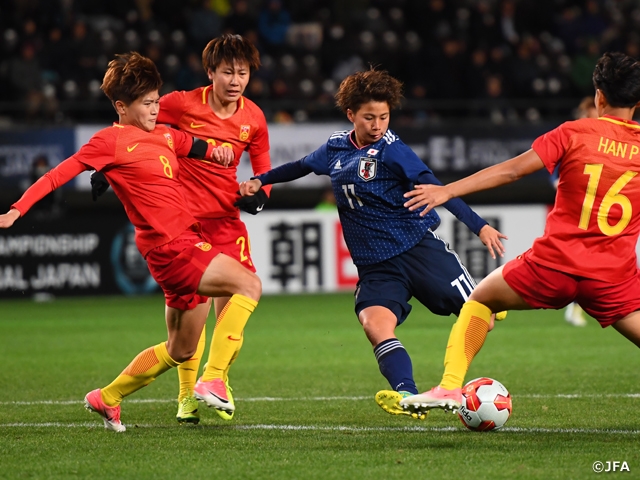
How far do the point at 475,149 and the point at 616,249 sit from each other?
1283 cm

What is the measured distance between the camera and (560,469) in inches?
179

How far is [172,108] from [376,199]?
5.37 ft

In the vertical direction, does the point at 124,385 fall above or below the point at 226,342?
below

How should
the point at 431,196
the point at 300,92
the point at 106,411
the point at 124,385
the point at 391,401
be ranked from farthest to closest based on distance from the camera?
the point at 300,92, the point at 124,385, the point at 106,411, the point at 391,401, the point at 431,196

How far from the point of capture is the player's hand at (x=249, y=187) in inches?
251

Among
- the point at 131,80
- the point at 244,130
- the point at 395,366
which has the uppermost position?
the point at 131,80

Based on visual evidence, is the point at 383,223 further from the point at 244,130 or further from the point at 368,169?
the point at 244,130

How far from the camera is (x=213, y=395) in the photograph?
18.4 feet

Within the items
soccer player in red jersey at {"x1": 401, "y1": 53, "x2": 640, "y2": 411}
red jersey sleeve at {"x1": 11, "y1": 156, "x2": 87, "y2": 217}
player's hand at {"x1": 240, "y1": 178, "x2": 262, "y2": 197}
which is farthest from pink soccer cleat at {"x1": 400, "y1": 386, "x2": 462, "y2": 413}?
red jersey sleeve at {"x1": 11, "y1": 156, "x2": 87, "y2": 217}

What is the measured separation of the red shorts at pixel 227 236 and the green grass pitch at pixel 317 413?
102 centimetres

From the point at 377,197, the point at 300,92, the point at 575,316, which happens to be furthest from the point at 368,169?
the point at 300,92

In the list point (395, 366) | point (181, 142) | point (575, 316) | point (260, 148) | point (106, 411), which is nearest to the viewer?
point (395, 366)

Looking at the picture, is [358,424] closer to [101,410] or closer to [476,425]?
[476,425]

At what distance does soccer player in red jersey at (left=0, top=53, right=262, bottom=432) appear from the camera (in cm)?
575
